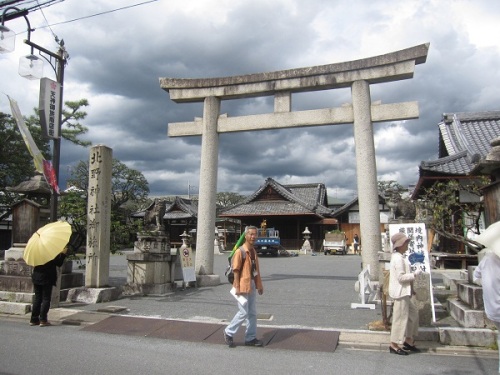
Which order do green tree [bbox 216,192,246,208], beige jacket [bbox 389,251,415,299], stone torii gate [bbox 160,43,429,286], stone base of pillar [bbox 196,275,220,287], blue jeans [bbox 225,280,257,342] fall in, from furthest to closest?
green tree [bbox 216,192,246,208] → stone base of pillar [bbox 196,275,220,287] → stone torii gate [bbox 160,43,429,286] → blue jeans [bbox 225,280,257,342] → beige jacket [bbox 389,251,415,299]

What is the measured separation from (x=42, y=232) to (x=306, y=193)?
37513 millimetres

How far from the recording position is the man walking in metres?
5.75

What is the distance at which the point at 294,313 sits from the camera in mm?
8016

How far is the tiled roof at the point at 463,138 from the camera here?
47.9 ft

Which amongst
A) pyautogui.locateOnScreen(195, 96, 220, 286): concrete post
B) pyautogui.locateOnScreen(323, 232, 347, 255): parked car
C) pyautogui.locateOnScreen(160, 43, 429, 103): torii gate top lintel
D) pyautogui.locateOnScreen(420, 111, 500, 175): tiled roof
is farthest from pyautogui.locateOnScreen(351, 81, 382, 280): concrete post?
pyautogui.locateOnScreen(323, 232, 347, 255): parked car

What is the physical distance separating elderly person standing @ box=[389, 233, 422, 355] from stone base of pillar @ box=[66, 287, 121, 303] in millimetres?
6684

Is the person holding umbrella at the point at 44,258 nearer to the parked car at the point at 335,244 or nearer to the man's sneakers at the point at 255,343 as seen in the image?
the man's sneakers at the point at 255,343

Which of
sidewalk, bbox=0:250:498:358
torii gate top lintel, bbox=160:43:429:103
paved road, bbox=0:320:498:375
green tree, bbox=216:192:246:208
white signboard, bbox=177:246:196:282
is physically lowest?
paved road, bbox=0:320:498:375

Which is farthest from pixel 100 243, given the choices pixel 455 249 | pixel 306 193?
pixel 306 193

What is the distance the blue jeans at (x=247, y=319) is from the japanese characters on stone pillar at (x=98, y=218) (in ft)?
16.3

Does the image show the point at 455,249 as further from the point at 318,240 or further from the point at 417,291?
the point at 318,240

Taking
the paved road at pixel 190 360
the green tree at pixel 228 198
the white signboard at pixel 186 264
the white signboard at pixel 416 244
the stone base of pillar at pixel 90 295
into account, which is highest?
the green tree at pixel 228 198

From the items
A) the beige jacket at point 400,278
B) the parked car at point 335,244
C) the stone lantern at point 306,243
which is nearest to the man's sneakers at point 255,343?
the beige jacket at point 400,278

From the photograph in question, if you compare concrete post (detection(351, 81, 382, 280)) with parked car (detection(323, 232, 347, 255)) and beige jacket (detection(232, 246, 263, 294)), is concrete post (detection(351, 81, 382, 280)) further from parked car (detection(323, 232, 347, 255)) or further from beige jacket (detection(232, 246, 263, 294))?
parked car (detection(323, 232, 347, 255))
